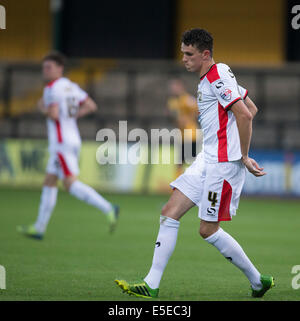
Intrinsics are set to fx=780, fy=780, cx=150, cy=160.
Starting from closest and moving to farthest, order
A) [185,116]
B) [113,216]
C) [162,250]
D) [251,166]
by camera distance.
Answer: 1. [251,166]
2. [162,250]
3. [113,216]
4. [185,116]

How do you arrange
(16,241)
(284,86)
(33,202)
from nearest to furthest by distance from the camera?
1. (16,241)
2. (33,202)
3. (284,86)

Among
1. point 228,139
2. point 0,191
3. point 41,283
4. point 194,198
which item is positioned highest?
point 228,139

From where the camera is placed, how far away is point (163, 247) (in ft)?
21.0

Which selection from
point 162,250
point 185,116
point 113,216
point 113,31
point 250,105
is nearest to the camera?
point 162,250

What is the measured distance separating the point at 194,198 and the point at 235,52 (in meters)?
20.6

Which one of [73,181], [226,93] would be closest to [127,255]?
[73,181]

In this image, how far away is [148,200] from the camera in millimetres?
16469

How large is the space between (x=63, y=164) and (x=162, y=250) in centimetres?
421

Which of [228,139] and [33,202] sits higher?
[228,139]

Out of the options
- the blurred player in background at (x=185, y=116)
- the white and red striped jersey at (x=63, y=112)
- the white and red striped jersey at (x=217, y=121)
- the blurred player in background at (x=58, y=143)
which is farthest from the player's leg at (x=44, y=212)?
the blurred player in background at (x=185, y=116)

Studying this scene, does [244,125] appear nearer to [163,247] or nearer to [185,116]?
[163,247]

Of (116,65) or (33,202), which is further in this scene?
(116,65)

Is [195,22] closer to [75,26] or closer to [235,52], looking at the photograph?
[235,52]

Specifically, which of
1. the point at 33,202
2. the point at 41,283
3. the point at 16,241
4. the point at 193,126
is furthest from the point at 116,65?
the point at 41,283
